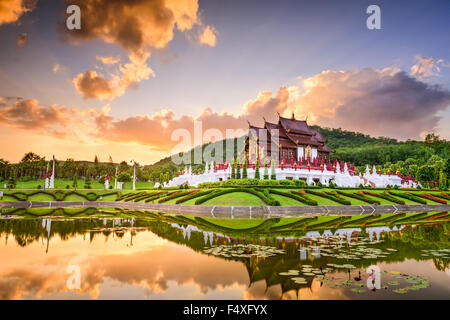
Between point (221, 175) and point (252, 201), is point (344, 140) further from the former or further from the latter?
point (252, 201)

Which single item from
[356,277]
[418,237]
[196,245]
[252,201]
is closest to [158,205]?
[252,201]

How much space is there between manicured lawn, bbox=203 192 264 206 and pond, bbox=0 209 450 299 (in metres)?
13.0

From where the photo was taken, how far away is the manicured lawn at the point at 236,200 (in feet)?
89.1

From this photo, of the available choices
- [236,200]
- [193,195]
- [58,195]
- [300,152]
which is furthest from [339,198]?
[58,195]

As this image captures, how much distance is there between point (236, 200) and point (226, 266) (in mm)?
19251

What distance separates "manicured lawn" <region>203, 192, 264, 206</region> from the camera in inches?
1069

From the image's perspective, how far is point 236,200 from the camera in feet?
90.9

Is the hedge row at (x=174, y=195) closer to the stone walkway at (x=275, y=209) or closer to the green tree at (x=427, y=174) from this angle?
the stone walkway at (x=275, y=209)

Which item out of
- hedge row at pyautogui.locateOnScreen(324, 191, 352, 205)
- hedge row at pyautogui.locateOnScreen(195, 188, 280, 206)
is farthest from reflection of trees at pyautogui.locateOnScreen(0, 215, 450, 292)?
hedge row at pyautogui.locateOnScreen(324, 191, 352, 205)

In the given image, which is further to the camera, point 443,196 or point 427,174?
point 427,174

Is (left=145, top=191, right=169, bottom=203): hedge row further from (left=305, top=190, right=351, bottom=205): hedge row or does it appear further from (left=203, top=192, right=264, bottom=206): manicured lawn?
(left=305, top=190, right=351, bottom=205): hedge row

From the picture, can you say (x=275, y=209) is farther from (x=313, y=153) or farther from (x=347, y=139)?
(x=347, y=139)

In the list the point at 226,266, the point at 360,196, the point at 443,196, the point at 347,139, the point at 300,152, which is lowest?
the point at 226,266

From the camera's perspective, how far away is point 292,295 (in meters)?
6.19
